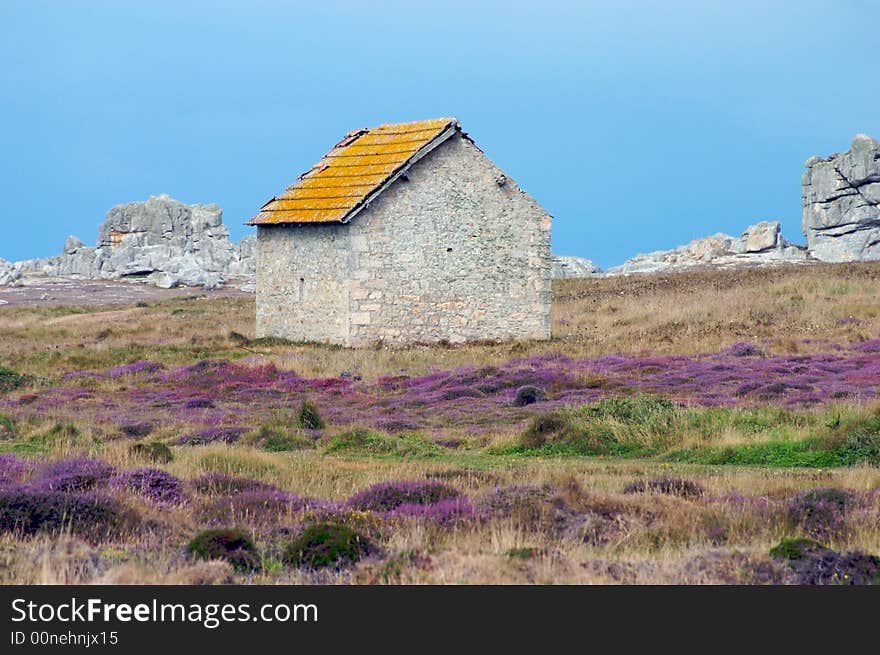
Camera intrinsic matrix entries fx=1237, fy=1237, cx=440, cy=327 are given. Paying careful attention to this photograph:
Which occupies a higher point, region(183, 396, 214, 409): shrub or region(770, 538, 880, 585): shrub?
region(183, 396, 214, 409): shrub

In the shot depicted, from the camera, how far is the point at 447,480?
16.5m

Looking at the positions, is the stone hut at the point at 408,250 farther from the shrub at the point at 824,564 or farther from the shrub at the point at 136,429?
the shrub at the point at 824,564

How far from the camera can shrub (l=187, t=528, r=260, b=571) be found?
444 inches

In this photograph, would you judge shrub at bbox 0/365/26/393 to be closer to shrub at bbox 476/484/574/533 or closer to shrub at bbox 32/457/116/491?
shrub at bbox 32/457/116/491

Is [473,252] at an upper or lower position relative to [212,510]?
upper

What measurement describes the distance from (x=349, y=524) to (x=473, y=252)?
2781 cm

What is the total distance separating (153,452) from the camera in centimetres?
1867

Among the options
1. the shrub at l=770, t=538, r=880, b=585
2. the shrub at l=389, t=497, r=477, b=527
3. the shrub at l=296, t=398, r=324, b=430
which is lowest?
the shrub at l=770, t=538, r=880, b=585

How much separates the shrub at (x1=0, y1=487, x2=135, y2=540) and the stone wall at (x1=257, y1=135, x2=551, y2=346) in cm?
2466

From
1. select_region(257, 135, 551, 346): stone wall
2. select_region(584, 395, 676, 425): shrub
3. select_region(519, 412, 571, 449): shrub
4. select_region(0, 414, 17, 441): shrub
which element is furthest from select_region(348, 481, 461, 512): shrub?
select_region(257, 135, 551, 346): stone wall

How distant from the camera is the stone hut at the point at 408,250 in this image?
38688 millimetres

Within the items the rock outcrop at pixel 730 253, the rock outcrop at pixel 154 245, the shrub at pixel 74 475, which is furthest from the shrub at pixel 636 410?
the rock outcrop at pixel 154 245

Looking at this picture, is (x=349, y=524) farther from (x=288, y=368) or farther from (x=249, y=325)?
(x=249, y=325)
